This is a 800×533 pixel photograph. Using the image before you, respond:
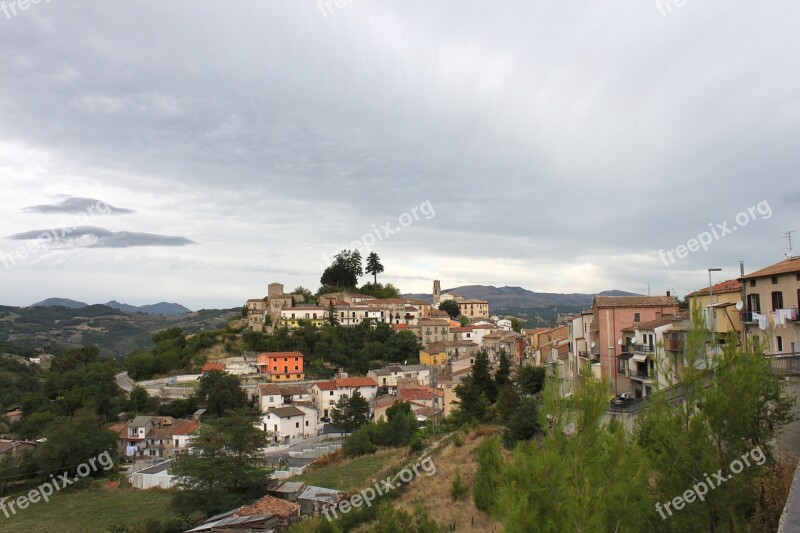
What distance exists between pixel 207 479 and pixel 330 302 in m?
56.1

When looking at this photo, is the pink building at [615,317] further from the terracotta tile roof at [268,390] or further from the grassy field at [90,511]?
the terracotta tile roof at [268,390]

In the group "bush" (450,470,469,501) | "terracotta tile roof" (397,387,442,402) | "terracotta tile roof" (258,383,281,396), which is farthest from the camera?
"terracotta tile roof" (258,383,281,396)

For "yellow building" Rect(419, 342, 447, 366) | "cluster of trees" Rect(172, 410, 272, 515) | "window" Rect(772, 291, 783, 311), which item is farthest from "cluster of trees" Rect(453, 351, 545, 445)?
"yellow building" Rect(419, 342, 447, 366)

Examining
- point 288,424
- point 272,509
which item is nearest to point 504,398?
point 272,509

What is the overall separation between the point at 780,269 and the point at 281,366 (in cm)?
5271

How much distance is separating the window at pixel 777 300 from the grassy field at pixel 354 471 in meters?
16.6

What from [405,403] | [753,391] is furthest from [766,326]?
[405,403]

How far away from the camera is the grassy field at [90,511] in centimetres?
2738

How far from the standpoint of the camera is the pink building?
28.3 meters

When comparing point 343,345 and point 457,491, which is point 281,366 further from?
point 457,491

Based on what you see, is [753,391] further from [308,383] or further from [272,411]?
[308,383]

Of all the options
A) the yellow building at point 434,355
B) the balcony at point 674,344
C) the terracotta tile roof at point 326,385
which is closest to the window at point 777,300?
the balcony at point 674,344

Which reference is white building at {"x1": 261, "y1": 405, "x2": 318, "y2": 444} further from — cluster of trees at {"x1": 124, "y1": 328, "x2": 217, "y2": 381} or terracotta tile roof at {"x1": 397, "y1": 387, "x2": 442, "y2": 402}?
cluster of trees at {"x1": 124, "y1": 328, "x2": 217, "y2": 381}

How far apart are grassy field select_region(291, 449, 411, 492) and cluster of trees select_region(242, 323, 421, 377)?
33.3m
